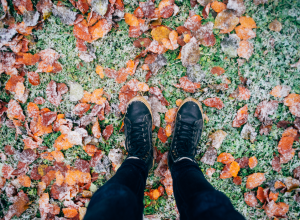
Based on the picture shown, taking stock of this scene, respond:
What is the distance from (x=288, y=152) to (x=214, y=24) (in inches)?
54.4

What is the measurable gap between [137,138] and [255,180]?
1202 millimetres

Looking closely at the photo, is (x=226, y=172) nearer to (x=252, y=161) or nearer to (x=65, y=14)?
(x=252, y=161)

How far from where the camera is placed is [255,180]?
1.63 m

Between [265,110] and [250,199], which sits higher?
[265,110]

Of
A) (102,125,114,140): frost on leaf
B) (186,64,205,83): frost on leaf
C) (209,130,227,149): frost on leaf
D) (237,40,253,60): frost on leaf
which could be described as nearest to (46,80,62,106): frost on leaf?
(102,125,114,140): frost on leaf

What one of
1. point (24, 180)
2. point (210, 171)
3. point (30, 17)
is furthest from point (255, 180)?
point (30, 17)

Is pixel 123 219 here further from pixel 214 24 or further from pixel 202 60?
pixel 214 24

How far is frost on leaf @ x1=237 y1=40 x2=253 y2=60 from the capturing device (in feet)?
5.04

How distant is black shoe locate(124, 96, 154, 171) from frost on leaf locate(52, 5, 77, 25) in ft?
3.00

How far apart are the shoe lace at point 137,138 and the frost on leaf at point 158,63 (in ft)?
1.70

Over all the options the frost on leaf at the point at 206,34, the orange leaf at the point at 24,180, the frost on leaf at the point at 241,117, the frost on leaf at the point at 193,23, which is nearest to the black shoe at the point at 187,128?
the frost on leaf at the point at 241,117

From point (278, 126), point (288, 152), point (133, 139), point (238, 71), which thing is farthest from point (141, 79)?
point (288, 152)

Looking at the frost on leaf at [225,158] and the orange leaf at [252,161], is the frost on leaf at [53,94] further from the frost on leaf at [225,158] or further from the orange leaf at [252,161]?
the orange leaf at [252,161]

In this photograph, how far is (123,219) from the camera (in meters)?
0.92
